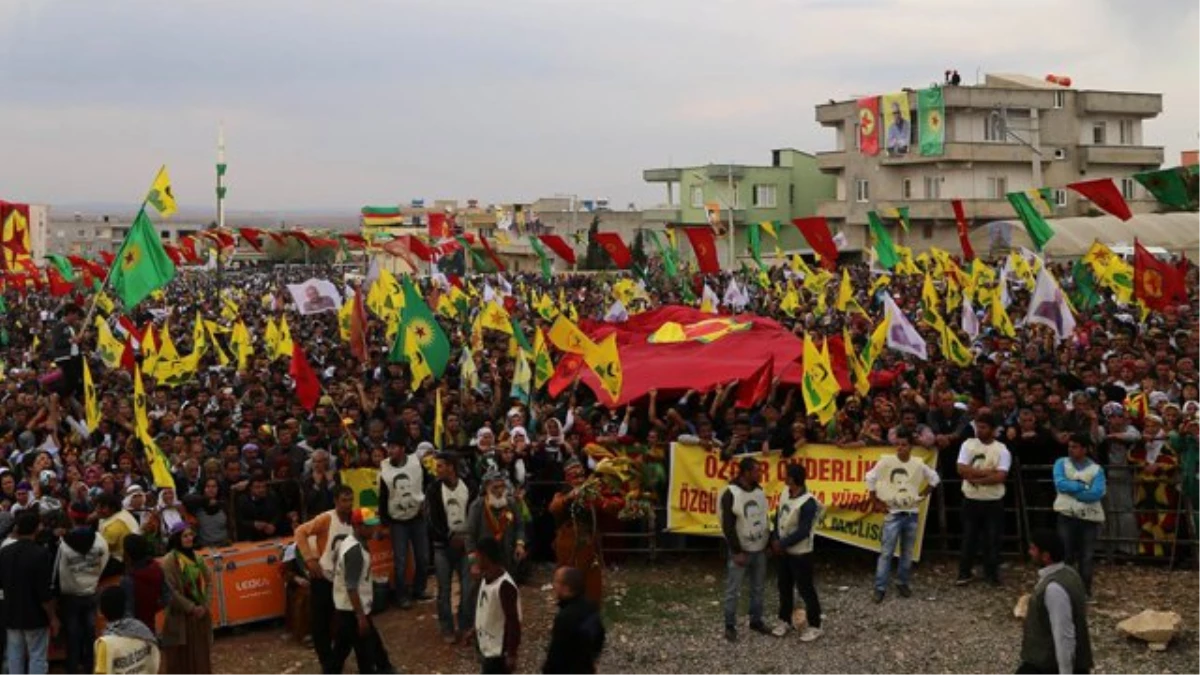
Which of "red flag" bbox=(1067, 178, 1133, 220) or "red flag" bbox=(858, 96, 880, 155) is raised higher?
"red flag" bbox=(858, 96, 880, 155)

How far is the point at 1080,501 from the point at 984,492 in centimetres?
87

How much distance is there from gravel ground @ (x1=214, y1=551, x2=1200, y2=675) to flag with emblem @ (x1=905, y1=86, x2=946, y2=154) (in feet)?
175

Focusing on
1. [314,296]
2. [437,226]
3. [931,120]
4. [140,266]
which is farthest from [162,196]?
[437,226]

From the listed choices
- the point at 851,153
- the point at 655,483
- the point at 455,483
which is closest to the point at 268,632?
the point at 455,483

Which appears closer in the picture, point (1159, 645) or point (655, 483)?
point (1159, 645)

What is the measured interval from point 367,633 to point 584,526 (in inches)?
95.5

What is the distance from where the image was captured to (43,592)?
945 centimetres

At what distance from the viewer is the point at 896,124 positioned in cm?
6494

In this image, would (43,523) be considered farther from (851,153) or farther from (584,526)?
(851,153)

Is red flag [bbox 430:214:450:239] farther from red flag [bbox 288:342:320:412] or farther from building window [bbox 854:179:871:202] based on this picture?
red flag [bbox 288:342:320:412]

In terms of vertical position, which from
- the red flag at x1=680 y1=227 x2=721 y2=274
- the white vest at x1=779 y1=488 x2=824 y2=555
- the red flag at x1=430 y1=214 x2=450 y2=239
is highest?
the red flag at x1=430 y1=214 x2=450 y2=239

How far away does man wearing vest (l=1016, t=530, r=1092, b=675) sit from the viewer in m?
7.38

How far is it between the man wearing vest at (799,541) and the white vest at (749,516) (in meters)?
0.18

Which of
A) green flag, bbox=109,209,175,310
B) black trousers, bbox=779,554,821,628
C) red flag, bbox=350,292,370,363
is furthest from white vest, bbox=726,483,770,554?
red flag, bbox=350,292,370,363
